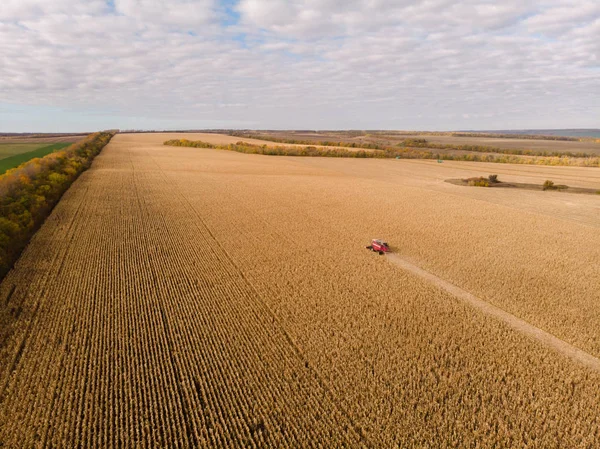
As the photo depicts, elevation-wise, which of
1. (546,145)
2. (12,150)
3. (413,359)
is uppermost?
(546,145)

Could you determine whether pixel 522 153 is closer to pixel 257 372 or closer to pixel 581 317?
pixel 581 317

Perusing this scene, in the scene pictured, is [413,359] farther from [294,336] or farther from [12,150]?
[12,150]

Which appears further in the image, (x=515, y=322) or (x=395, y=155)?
(x=395, y=155)

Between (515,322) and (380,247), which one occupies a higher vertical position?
(380,247)

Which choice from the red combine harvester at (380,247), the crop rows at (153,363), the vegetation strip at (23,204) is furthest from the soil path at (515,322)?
the vegetation strip at (23,204)

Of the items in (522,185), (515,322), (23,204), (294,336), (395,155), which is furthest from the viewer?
(395,155)

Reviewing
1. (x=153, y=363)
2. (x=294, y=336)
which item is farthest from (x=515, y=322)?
(x=153, y=363)

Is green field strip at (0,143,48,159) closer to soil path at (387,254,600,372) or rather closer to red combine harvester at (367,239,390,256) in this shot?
red combine harvester at (367,239,390,256)

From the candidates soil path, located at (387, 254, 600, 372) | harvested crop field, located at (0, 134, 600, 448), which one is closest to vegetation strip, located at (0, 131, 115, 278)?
harvested crop field, located at (0, 134, 600, 448)
